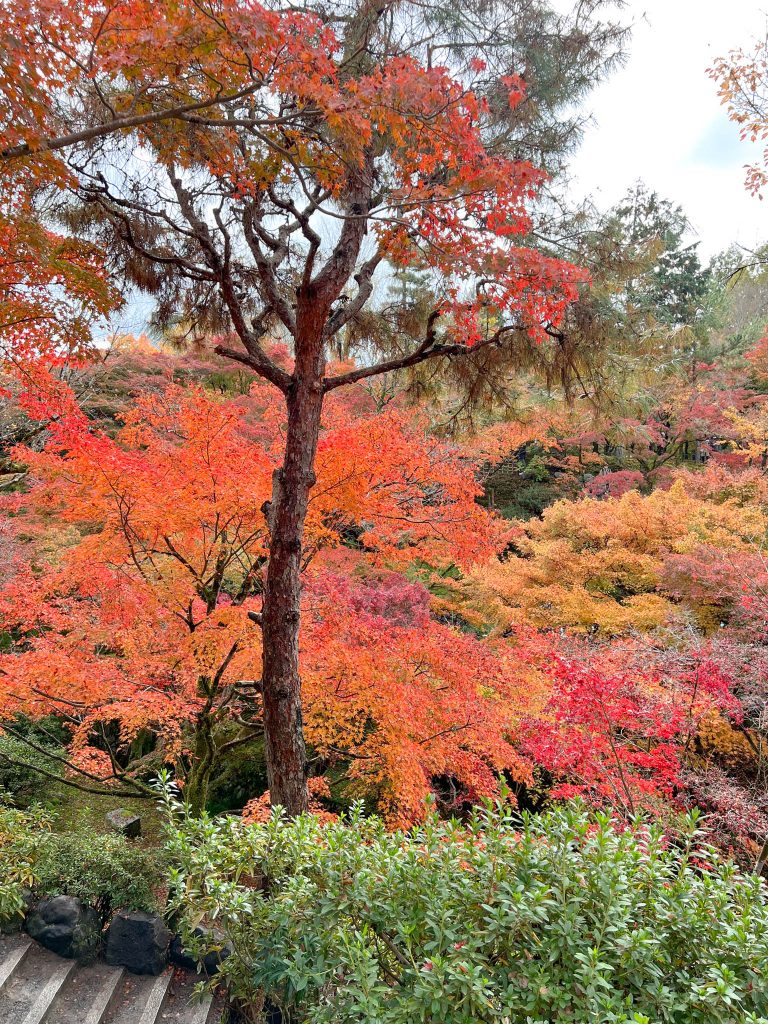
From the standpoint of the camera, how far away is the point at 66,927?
3.03 metres

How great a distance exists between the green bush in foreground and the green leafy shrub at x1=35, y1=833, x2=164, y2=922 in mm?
941

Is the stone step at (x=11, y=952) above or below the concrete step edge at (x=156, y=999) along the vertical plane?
above

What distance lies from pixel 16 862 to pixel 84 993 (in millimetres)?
776

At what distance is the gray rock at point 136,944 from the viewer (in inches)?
119

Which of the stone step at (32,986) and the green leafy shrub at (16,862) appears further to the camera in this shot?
the green leafy shrub at (16,862)

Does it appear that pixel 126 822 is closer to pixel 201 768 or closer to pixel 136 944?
pixel 201 768

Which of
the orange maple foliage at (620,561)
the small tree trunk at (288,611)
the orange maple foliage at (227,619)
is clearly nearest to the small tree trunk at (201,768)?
the orange maple foliage at (227,619)

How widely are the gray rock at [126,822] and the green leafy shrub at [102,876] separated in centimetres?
354

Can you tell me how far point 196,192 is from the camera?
186 inches

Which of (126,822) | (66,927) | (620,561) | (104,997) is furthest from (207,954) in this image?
(620,561)

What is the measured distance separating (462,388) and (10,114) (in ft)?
13.4

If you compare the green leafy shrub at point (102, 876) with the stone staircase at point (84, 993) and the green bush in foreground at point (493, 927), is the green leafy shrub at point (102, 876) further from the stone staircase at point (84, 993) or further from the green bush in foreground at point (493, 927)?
the green bush in foreground at point (493, 927)

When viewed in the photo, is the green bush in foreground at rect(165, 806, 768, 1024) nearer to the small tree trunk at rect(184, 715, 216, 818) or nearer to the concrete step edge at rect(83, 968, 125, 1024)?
the concrete step edge at rect(83, 968, 125, 1024)

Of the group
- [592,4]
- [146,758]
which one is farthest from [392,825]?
[592,4]
